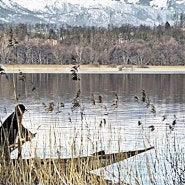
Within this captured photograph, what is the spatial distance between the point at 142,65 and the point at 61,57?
1560 centimetres

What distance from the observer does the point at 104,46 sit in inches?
4857

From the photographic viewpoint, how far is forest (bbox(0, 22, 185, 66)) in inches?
4557

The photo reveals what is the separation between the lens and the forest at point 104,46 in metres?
116

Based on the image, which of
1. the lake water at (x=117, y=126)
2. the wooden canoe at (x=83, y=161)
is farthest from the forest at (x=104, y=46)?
the wooden canoe at (x=83, y=161)

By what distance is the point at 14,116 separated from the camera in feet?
29.5

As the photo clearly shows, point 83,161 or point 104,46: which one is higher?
point 104,46

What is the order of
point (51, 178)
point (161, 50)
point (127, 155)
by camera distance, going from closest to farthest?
point (51, 178) < point (127, 155) < point (161, 50)

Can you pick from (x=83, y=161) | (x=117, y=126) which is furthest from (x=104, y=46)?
(x=83, y=161)

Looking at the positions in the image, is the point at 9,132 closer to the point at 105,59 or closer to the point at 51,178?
the point at 51,178

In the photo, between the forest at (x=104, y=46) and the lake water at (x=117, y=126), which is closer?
the lake water at (x=117, y=126)

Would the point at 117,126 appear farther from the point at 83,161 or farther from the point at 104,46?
the point at 104,46

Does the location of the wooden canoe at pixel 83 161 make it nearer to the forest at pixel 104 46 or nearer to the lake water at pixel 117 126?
the lake water at pixel 117 126

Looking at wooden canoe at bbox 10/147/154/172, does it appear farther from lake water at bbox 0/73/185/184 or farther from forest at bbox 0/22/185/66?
forest at bbox 0/22/185/66

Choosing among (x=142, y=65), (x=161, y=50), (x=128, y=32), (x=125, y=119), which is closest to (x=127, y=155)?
(x=125, y=119)
